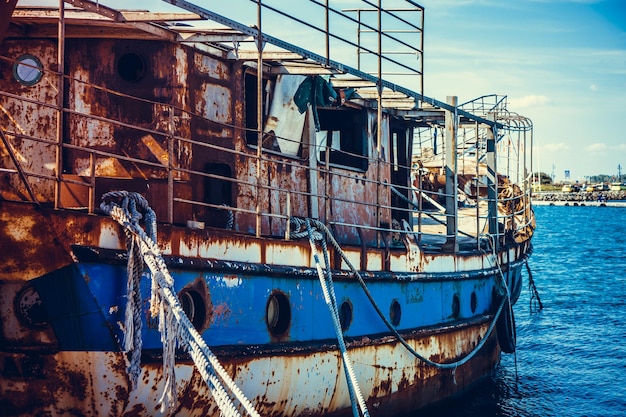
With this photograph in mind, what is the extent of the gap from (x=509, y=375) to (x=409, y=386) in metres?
5.44

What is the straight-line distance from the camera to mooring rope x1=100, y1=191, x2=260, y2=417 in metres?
7.13

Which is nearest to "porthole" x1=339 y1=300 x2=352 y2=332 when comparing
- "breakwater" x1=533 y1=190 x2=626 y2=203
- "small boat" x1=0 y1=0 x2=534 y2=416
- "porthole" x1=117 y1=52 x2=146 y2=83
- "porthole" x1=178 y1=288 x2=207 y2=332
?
"small boat" x1=0 y1=0 x2=534 y2=416

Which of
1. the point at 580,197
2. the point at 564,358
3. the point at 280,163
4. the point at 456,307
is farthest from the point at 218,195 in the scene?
the point at 580,197

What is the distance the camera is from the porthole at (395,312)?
11459mm

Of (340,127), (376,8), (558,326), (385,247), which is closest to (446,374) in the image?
(385,247)

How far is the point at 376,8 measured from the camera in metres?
11.9

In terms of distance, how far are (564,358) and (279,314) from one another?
36.2 ft

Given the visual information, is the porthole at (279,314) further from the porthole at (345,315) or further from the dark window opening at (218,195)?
the porthole at (345,315)

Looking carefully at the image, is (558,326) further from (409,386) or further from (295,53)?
(295,53)

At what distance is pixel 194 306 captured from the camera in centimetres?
830

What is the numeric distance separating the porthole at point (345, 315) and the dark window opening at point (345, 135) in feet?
8.99

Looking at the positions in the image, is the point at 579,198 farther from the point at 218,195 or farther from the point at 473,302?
the point at 218,195

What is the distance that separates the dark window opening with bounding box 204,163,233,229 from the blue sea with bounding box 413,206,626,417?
15.1 feet

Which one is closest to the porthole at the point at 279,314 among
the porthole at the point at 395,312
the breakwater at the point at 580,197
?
the porthole at the point at 395,312
